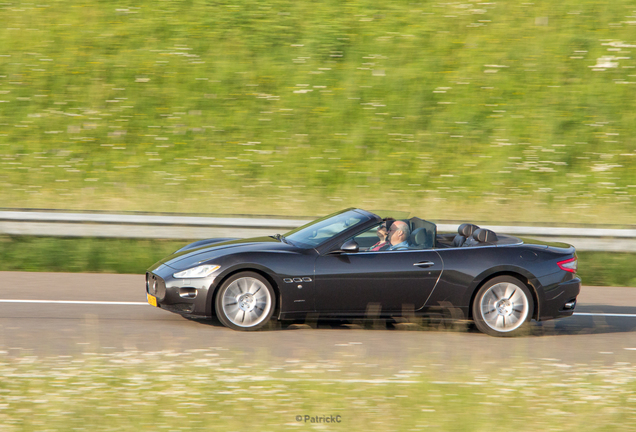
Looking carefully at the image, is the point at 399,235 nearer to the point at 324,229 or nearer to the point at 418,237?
the point at 418,237

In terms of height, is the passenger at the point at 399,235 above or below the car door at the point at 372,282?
above

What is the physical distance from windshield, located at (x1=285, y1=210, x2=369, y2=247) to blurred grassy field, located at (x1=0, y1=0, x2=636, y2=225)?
4298 mm

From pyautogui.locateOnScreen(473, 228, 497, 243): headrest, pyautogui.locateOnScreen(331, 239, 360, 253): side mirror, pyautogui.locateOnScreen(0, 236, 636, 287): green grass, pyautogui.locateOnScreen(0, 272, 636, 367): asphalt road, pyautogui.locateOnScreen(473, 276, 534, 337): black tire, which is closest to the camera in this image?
pyautogui.locateOnScreen(0, 272, 636, 367): asphalt road

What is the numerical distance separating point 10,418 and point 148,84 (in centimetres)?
1086

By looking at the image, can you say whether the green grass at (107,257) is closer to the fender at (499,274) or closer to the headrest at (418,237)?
the fender at (499,274)

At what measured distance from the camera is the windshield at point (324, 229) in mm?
7543

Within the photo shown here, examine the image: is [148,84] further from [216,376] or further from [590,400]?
[590,400]

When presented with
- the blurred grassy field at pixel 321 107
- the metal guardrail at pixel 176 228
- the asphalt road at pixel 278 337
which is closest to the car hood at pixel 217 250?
the asphalt road at pixel 278 337

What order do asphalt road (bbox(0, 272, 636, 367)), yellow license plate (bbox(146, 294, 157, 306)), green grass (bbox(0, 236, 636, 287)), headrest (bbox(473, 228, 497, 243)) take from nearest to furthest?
asphalt road (bbox(0, 272, 636, 367)) → yellow license plate (bbox(146, 294, 157, 306)) → headrest (bbox(473, 228, 497, 243)) → green grass (bbox(0, 236, 636, 287))

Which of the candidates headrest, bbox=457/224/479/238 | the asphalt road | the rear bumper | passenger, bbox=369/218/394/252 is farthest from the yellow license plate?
the rear bumper

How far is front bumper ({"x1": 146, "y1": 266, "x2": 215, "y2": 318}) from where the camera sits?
7.07 meters

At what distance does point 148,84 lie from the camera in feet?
48.2

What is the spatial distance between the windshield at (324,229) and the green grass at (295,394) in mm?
1583

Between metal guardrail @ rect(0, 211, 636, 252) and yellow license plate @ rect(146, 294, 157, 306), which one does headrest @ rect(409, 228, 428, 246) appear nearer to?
yellow license plate @ rect(146, 294, 157, 306)
